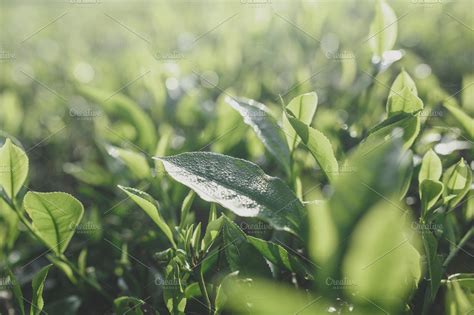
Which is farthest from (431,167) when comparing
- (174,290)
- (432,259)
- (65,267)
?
(65,267)

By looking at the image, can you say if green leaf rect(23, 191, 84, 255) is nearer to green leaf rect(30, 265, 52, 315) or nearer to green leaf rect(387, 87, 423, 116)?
green leaf rect(30, 265, 52, 315)

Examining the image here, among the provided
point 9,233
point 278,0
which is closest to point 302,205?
point 9,233

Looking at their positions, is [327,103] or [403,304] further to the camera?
[327,103]

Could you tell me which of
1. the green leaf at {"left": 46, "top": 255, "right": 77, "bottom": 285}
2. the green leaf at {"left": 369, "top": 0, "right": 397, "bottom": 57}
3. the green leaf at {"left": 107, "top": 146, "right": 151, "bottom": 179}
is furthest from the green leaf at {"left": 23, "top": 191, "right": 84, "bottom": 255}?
the green leaf at {"left": 369, "top": 0, "right": 397, "bottom": 57}

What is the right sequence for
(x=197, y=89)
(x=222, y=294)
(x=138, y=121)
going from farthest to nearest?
1. (x=197, y=89)
2. (x=138, y=121)
3. (x=222, y=294)

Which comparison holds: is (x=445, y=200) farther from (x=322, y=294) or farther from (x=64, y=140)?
(x=64, y=140)

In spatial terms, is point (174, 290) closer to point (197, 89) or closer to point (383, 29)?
point (383, 29)
